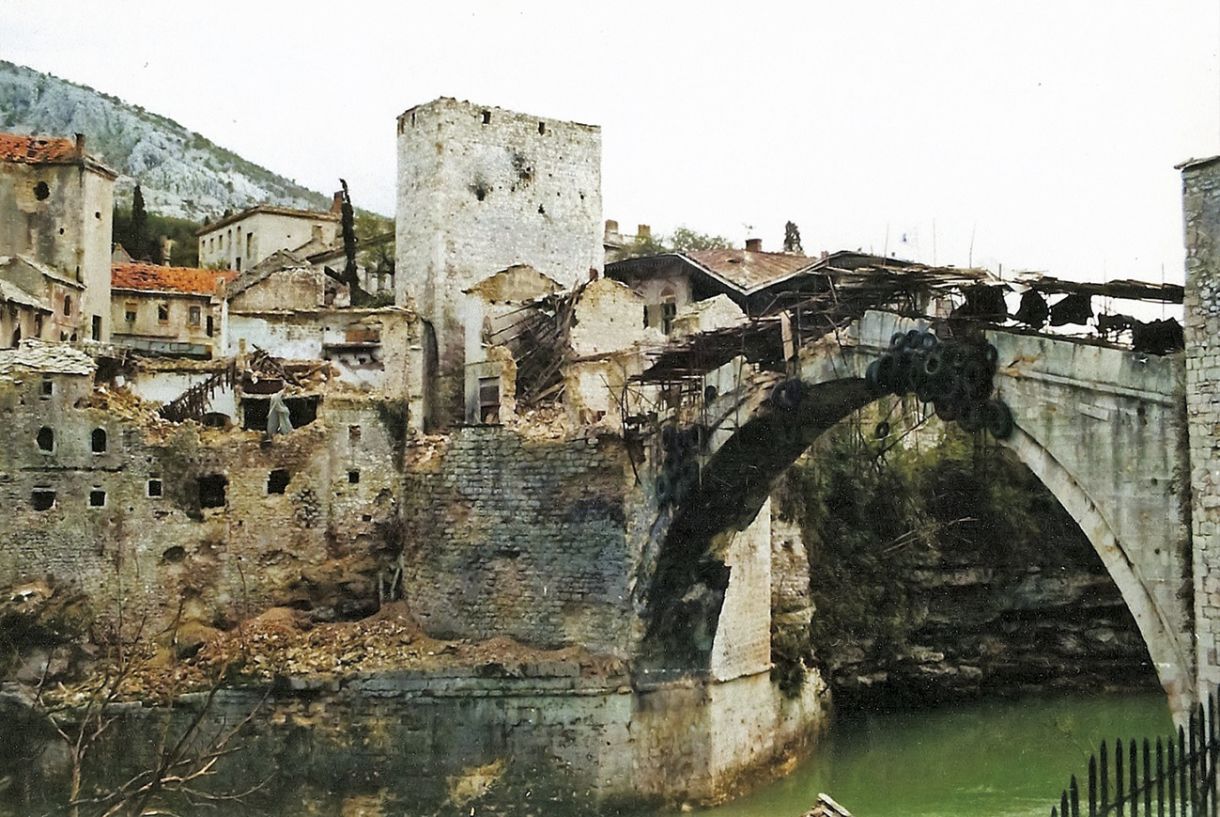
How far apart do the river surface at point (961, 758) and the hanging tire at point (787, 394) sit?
7.58 meters

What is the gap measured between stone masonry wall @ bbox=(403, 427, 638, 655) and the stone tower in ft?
23.0

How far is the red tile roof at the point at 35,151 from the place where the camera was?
109 feet

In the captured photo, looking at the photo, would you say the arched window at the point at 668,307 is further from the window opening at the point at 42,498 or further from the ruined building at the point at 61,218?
the window opening at the point at 42,498

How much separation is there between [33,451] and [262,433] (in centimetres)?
376

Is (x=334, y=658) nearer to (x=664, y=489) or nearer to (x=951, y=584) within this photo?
(x=664, y=489)

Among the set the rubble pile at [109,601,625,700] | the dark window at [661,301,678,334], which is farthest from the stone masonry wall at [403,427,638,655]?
the dark window at [661,301,678,334]

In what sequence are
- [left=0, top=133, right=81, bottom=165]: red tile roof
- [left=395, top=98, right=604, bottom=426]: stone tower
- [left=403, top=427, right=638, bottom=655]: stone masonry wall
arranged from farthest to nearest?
[left=0, top=133, right=81, bottom=165]: red tile roof
[left=395, top=98, right=604, bottom=426]: stone tower
[left=403, top=427, right=638, bottom=655]: stone masonry wall

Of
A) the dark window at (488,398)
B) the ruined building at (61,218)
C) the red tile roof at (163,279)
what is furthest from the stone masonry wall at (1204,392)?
the red tile roof at (163,279)

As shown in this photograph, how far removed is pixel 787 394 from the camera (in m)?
21.7

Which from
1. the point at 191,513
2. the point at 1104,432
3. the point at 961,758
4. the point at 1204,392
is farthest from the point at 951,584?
the point at 1204,392

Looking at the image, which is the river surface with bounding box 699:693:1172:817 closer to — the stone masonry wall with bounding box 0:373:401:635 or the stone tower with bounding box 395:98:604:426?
the stone masonry wall with bounding box 0:373:401:635

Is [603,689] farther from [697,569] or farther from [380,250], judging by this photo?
[380,250]

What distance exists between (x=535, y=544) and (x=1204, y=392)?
1279 centimetres

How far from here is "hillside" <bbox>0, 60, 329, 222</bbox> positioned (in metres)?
69.4
